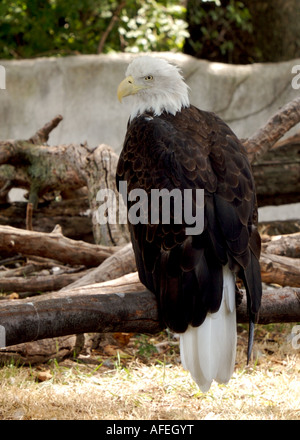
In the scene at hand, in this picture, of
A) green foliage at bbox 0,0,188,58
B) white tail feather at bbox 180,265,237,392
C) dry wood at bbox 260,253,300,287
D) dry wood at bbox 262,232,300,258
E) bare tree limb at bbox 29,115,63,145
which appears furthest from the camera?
green foliage at bbox 0,0,188,58

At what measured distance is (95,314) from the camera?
7.27ft

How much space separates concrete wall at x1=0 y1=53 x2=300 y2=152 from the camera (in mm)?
7562

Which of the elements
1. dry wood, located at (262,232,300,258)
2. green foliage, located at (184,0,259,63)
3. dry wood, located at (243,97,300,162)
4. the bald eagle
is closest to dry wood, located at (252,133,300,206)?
dry wood, located at (243,97,300,162)

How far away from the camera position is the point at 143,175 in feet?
8.65

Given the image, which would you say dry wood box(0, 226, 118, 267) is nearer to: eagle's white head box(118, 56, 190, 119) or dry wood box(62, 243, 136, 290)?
dry wood box(62, 243, 136, 290)

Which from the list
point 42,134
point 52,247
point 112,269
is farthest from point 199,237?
point 42,134

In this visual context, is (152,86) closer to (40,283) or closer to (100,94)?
(40,283)

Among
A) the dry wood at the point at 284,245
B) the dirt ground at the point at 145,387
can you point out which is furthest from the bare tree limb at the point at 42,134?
the dry wood at the point at 284,245

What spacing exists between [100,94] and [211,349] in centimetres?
586

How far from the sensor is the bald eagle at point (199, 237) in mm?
2322

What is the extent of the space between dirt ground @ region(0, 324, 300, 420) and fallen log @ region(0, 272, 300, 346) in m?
0.52

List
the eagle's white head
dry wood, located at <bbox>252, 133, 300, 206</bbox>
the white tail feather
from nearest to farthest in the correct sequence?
the white tail feather < the eagle's white head < dry wood, located at <bbox>252, 133, 300, 206</bbox>

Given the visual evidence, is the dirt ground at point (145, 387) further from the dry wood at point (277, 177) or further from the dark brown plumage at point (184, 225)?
the dry wood at point (277, 177)

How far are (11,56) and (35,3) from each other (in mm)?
994
